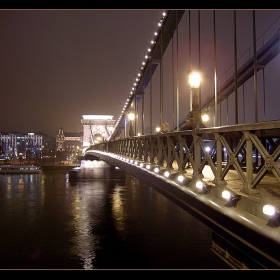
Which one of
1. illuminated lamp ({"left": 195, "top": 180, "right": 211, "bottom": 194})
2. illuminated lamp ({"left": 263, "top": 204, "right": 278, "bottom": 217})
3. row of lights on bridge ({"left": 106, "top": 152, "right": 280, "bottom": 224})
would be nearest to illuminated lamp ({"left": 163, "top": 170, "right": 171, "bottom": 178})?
row of lights on bridge ({"left": 106, "top": 152, "right": 280, "bottom": 224})

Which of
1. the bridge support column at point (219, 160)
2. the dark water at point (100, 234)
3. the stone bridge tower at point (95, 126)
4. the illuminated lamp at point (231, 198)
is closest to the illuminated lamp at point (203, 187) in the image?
the bridge support column at point (219, 160)

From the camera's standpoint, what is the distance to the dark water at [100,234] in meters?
15.5

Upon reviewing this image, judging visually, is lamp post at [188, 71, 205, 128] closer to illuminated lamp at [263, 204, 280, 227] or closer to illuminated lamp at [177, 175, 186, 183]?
illuminated lamp at [177, 175, 186, 183]

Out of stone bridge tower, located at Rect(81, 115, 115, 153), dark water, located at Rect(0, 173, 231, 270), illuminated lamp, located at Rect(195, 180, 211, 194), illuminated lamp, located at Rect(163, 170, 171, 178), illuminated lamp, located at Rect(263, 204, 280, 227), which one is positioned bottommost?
dark water, located at Rect(0, 173, 231, 270)

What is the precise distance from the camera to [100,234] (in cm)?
2031

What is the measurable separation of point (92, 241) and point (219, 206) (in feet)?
48.6

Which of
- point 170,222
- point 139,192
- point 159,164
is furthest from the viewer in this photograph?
point 139,192

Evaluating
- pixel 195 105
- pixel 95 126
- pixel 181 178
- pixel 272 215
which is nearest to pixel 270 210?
pixel 272 215

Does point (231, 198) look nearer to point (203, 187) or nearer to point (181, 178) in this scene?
point (203, 187)

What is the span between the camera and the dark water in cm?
1546
